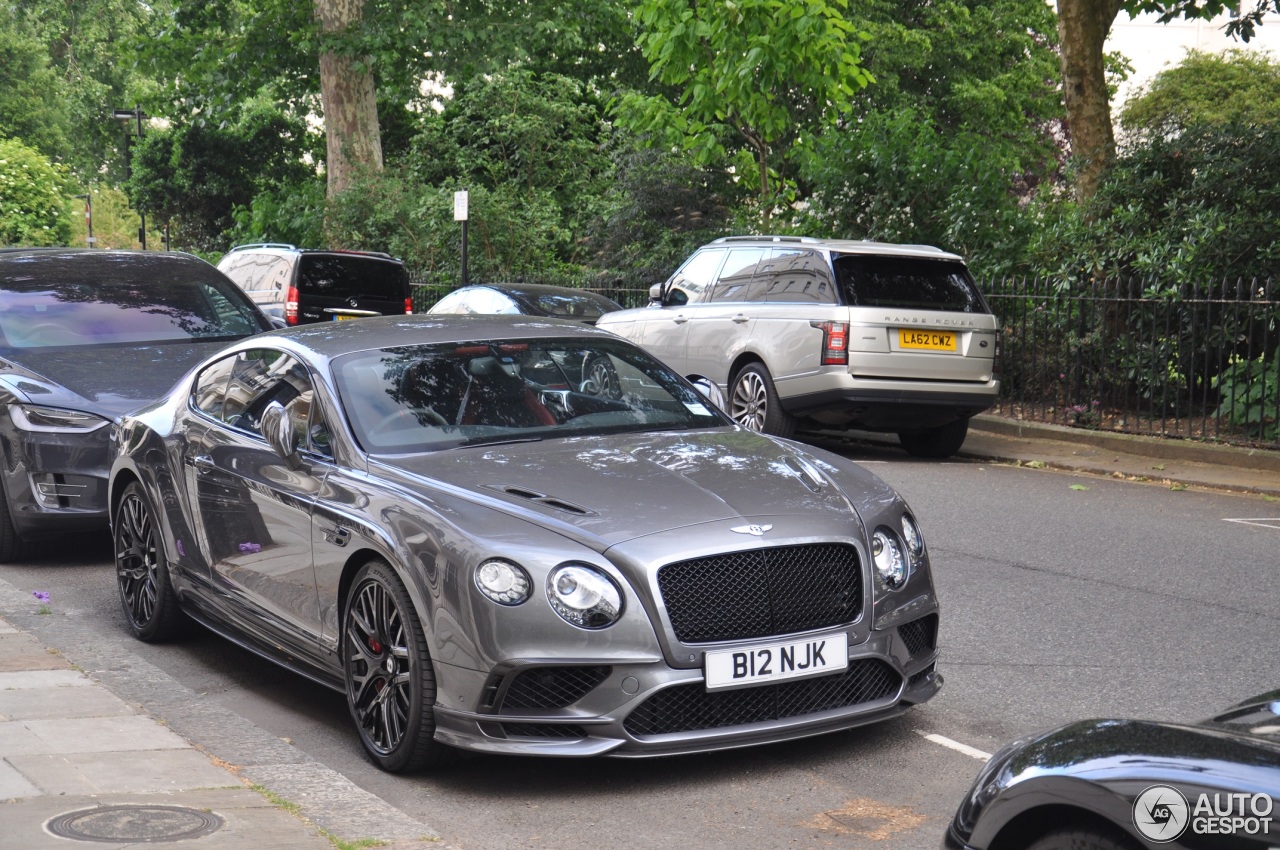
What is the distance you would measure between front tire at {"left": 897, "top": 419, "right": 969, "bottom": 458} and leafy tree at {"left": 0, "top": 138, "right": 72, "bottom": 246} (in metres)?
35.8

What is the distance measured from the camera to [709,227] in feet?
79.0

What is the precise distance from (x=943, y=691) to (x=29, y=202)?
1780 inches

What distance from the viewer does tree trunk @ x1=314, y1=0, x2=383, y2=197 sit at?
31.5 metres

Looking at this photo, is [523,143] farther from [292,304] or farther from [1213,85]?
[1213,85]

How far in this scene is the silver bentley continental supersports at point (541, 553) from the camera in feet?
15.6

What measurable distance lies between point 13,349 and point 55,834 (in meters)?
6.18

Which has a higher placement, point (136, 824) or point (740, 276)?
point (740, 276)

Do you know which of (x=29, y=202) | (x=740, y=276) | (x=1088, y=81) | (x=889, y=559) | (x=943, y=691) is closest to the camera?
(x=889, y=559)

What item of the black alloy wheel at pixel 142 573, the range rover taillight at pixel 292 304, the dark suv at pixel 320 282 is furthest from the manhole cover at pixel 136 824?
the range rover taillight at pixel 292 304

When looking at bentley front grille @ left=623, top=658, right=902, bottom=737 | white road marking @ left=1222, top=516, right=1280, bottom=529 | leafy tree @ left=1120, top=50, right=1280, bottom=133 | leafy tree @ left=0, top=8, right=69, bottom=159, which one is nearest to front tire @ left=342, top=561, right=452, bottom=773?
bentley front grille @ left=623, top=658, right=902, bottom=737

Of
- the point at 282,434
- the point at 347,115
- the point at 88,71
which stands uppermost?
the point at 88,71

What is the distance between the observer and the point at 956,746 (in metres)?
5.38
